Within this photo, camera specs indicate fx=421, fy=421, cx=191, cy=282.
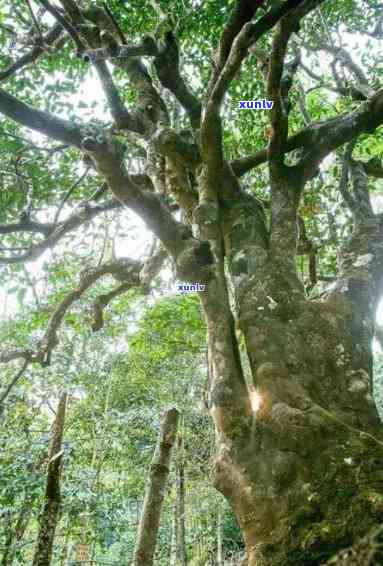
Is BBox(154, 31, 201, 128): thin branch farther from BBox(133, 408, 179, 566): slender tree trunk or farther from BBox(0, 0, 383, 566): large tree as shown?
BBox(133, 408, 179, 566): slender tree trunk

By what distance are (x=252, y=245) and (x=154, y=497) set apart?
2179mm

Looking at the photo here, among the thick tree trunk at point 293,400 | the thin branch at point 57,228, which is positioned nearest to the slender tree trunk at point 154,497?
the thick tree trunk at point 293,400

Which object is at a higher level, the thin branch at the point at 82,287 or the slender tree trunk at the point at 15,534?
the thin branch at the point at 82,287

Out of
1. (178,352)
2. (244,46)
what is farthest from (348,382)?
(178,352)

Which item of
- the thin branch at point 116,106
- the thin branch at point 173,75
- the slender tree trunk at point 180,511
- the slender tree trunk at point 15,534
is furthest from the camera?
the slender tree trunk at point 180,511

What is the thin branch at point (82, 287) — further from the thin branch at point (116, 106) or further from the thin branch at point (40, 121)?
the thin branch at point (40, 121)

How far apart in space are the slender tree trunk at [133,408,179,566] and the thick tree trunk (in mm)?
1137

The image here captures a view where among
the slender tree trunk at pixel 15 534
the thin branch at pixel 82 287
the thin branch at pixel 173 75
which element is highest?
the thin branch at pixel 173 75

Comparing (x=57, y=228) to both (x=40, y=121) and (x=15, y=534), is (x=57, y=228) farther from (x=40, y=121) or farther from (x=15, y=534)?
(x=15, y=534)

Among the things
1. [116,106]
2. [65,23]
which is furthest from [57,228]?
Answer: [65,23]

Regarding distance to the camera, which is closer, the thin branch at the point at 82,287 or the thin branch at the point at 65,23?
the thin branch at the point at 65,23

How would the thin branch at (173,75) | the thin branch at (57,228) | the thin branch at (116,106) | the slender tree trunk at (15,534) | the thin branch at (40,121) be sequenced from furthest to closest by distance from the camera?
the slender tree trunk at (15,534) < the thin branch at (173,75) < the thin branch at (57,228) < the thin branch at (116,106) < the thin branch at (40,121)

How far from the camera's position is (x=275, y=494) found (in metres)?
2.06

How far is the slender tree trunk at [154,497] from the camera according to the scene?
319 cm
